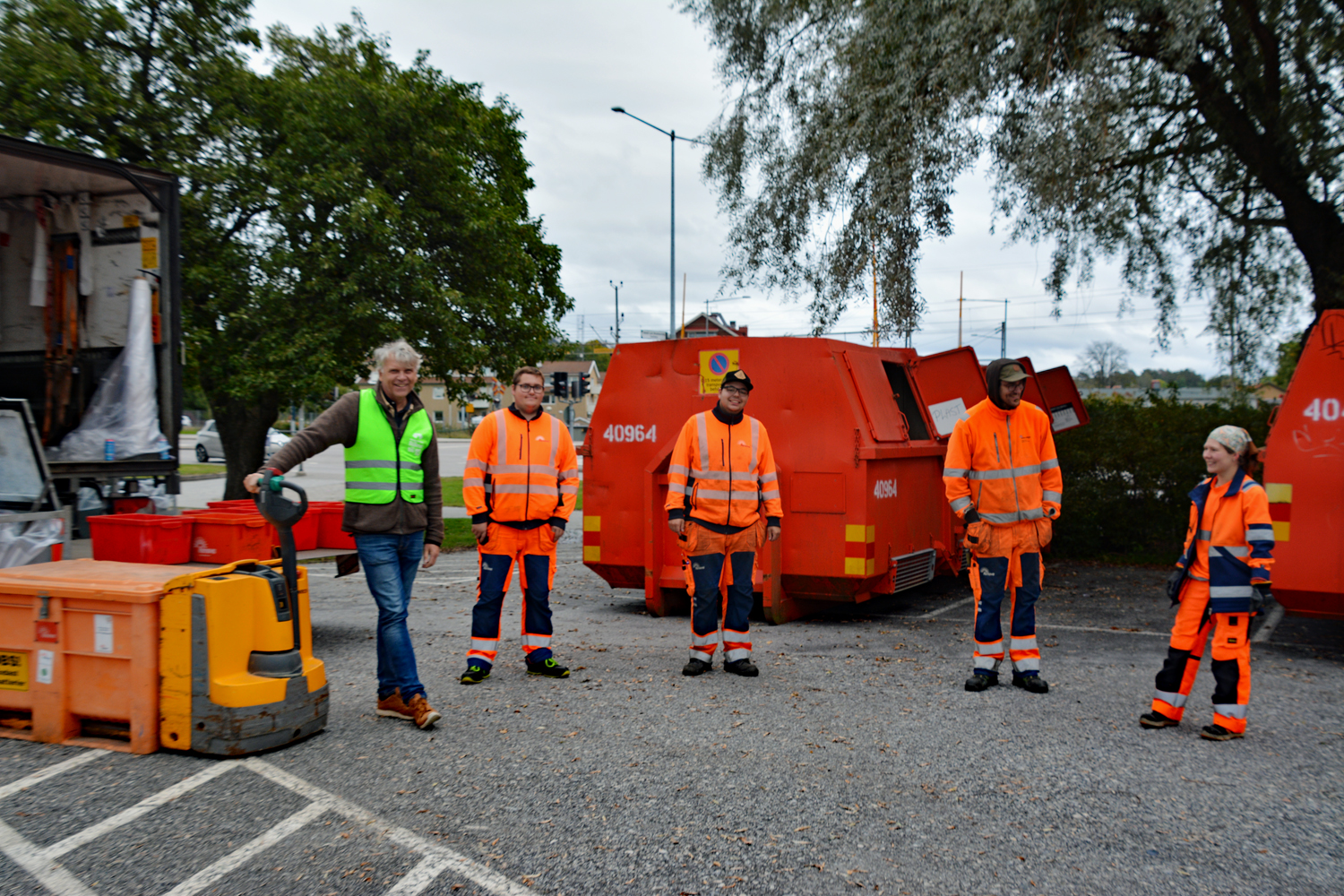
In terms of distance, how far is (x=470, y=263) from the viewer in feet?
47.4

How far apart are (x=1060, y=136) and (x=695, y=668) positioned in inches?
234

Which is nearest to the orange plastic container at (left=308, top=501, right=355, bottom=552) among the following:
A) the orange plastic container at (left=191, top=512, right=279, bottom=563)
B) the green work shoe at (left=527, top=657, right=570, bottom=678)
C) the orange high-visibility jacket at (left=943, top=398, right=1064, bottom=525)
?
the orange plastic container at (left=191, top=512, right=279, bottom=563)

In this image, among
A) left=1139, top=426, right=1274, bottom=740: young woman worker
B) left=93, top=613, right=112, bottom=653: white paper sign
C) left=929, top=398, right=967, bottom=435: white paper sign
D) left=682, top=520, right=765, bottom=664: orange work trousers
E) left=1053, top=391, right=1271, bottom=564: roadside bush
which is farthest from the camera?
left=1053, top=391, right=1271, bottom=564: roadside bush

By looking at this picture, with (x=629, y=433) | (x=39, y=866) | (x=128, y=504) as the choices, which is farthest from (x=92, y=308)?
(x=39, y=866)

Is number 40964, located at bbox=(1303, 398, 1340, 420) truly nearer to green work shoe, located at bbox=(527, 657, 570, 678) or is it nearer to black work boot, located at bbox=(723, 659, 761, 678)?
black work boot, located at bbox=(723, 659, 761, 678)

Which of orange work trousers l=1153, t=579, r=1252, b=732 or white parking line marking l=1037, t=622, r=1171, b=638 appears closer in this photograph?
orange work trousers l=1153, t=579, r=1252, b=732

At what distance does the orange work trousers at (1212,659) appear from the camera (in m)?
4.57

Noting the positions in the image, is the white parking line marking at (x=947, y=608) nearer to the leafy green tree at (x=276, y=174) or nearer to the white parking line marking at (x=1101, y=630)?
the white parking line marking at (x=1101, y=630)

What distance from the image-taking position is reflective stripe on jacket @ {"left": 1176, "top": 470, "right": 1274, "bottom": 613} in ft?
14.9

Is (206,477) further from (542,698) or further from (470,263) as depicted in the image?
(542,698)

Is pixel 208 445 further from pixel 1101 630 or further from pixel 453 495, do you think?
pixel 1101 630

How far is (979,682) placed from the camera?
17.9 ft

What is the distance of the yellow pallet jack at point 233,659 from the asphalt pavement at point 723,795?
5.7 inches

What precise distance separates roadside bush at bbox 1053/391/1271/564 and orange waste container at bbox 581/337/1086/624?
131 inches
